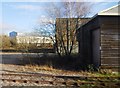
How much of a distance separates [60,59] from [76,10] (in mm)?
8901

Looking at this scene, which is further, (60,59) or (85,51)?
(60,59)

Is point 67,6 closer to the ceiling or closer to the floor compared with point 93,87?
closer to the ceiling

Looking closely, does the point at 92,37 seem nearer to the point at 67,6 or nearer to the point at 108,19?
the point at 108,19

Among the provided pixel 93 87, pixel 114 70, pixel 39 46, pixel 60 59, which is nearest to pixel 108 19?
pixel 114 70

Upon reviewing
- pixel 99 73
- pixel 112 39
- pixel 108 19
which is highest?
pixel 108 19

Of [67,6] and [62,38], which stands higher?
[67,6]

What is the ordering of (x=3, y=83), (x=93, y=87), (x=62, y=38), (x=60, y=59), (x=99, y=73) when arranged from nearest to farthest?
(x=93, y=87)
(x=3, y=83)
(x=99, y=73)
(x=60, y=59)
(x=62, y=38)

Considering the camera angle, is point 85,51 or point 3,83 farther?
point 85,51

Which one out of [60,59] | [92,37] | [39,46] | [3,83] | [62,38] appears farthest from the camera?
[39,46]

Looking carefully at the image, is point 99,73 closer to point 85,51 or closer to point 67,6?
point 85,51

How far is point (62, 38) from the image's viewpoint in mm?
29797

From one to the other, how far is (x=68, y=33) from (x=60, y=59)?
657 centimetres

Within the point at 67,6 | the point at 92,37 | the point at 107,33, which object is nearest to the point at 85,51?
the point at 92,37

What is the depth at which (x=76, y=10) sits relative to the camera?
30906mm
